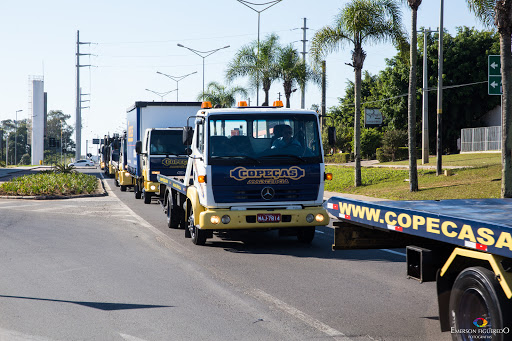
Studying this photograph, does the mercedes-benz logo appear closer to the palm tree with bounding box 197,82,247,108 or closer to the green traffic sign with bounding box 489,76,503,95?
the green traffic sign with bounding box 489,76,503,95

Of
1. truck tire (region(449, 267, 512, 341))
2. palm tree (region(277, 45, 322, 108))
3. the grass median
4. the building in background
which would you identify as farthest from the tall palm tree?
the building in background

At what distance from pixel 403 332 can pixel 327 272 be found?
3356 mm

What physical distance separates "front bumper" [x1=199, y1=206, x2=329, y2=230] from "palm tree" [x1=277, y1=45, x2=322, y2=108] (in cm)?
2854

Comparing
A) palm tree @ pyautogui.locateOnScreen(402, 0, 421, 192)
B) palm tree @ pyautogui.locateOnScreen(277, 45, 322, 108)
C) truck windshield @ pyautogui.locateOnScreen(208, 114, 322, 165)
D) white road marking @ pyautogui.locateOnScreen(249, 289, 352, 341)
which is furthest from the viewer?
palm tree @ pyautogui.locateOnScreen(277, 45, 322, 108)

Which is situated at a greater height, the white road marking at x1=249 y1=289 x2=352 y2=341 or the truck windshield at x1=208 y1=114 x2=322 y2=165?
the truck windshield at x1=208 y1=114 x2=322 y2=165

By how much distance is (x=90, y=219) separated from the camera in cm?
1791

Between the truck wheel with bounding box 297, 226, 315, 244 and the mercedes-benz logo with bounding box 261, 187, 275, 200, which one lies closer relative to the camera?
the mercedes-benz logo with bounding box 261, 187, 275, 200

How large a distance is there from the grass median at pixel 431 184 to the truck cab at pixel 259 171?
10.9m

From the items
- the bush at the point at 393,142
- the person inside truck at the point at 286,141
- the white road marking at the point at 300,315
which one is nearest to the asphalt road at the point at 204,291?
the white road marking at the point at 300,315

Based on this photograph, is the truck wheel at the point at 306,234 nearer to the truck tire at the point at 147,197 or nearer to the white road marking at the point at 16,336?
the white road marking at the point at 16,336

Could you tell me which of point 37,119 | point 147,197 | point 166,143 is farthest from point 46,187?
point 37,119

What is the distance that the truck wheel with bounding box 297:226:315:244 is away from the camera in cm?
1260

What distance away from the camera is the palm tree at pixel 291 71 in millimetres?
39812

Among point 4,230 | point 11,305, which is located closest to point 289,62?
point 4,230
